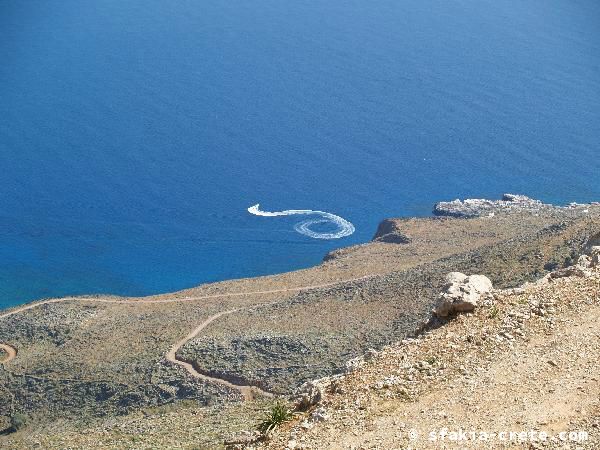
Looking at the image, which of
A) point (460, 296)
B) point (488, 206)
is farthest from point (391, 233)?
point (460, 296)

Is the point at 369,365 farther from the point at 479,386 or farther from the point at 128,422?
the point at 128,422

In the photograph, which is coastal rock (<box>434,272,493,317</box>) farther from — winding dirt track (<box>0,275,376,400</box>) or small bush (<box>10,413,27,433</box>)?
small bush (<box>10,413,27,433</box>)

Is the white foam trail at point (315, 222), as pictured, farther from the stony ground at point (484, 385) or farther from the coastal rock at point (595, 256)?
the stony ground at point (484, 385)

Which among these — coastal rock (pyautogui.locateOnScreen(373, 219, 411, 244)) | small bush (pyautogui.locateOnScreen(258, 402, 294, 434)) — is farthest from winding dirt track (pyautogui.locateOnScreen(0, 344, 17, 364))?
small bush (pyautogui.locateOnScreen(258, 402, 294, 434))

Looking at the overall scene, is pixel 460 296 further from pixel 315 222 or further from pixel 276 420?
pixel 315 222

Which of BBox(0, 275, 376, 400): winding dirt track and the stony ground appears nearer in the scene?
the stony ground

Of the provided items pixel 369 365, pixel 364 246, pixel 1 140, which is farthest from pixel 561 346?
pixel 1 140

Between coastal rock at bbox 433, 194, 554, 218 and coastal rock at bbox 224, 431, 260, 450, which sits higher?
coastal rock at bbox 433, 194, 554, 218
